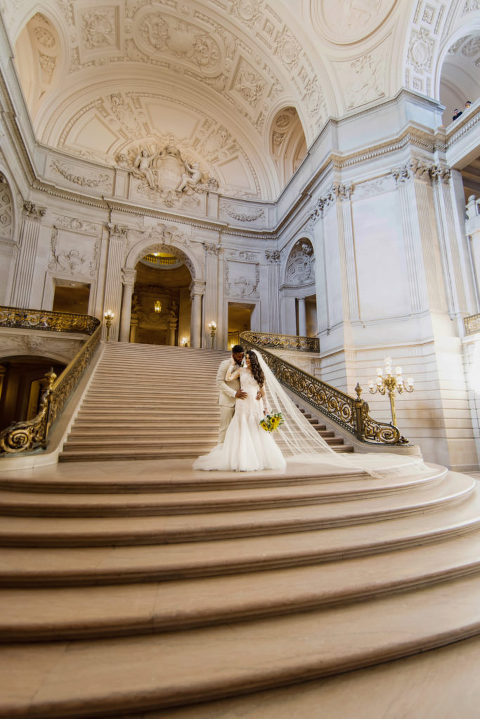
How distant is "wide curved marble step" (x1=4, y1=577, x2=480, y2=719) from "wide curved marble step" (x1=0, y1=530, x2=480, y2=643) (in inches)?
2.3

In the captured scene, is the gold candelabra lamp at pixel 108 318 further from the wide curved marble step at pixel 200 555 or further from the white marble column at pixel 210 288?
the wide curved marble step at pixel 200 555

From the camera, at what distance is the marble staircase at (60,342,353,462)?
5.28 m

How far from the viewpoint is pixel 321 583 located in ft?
7.05

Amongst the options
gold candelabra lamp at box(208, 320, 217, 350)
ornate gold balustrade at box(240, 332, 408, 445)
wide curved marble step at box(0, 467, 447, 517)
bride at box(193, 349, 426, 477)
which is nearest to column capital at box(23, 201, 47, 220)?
gold candelabra lamp at box(208, 320, 217, 350)

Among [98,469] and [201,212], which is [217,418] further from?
[201,212]

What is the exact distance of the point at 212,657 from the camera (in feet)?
5.30

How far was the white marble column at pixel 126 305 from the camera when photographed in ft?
48.6

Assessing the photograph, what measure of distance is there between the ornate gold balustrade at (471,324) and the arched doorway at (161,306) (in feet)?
45.2

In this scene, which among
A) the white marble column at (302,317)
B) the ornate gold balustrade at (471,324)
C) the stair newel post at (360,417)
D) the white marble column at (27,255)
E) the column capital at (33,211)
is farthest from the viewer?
the white marble column at (302,317)

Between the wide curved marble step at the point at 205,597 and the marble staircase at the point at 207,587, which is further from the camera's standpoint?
the wide curved marble step at the point at 205,597

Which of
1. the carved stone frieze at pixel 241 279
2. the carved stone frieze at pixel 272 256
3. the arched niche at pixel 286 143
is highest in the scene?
the arched niche at pixel 286 143

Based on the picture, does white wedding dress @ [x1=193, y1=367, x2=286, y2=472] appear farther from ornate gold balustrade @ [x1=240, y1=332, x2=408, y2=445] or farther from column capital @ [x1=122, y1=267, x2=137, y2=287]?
column capital @ [x1=122, y1=267, x2=137, y2=287]

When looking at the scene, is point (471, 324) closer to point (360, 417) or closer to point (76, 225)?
point (360, 417)

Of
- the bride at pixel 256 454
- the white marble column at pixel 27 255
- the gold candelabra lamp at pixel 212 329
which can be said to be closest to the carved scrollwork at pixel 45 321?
the white marble column at pixel 27 255
